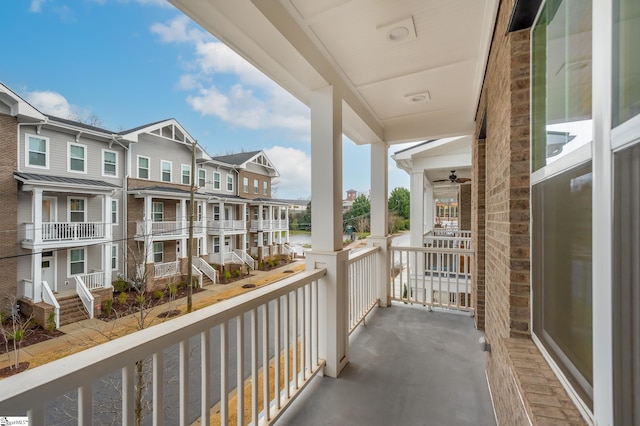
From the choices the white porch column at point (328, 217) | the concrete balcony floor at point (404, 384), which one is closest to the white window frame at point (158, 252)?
the white porch column at point (328, 217)

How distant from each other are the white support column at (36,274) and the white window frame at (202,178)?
2.66 ft

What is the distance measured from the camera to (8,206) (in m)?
0.98

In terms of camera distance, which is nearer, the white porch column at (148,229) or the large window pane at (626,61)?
the large window pane at (626,61)

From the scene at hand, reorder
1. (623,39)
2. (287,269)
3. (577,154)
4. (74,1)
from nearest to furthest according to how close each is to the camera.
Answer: (623,39), (577,154), (74,1), (287,269)

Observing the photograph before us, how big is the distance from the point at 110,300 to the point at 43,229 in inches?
16.0

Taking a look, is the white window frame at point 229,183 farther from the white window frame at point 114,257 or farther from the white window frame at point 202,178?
the white window frame at point 114,257

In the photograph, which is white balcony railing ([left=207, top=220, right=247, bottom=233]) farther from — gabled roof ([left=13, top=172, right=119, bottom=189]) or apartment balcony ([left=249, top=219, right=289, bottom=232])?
gabled roof ([left=13, top=172, right=119, bottom=189])

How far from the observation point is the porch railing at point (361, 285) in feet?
9.83

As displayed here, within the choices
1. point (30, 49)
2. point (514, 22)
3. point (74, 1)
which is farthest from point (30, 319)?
point (514, 22)

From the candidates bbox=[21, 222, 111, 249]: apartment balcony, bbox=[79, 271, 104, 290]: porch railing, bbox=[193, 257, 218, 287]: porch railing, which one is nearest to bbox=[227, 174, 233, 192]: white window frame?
bbox=[193, 257, 218, 287]: porch railing

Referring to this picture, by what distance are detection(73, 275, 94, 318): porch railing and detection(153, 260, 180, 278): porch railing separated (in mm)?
295

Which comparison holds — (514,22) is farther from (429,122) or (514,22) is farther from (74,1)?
(429,122)

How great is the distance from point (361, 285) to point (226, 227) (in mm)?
1931

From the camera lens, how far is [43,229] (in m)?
1.11
